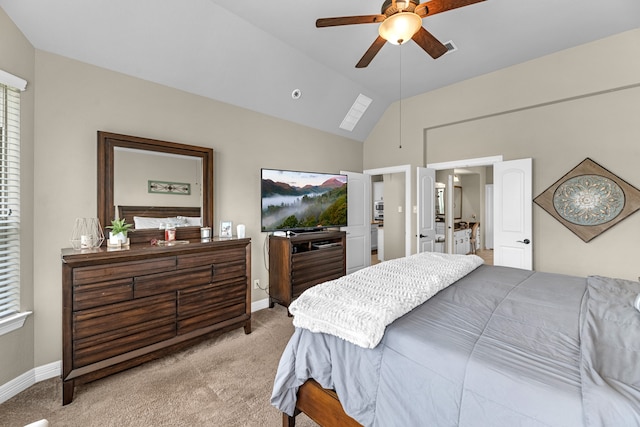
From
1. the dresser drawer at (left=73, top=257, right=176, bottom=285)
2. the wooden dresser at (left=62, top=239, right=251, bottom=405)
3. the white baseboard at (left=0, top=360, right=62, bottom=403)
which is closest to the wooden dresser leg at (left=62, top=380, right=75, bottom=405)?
the wooden dresser at (left=62, top=239, right=251, bottom=405)

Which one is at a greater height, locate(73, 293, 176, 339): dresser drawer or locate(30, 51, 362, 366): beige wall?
locate(30, 51, 362, 366): beige wall

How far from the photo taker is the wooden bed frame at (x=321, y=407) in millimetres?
1308

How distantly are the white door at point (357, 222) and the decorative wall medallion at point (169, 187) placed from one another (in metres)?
2.59

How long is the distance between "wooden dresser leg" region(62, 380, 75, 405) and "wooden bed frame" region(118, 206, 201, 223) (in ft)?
4.12

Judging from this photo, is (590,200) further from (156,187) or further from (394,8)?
(156,187)

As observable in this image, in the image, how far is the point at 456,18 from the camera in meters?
2.70

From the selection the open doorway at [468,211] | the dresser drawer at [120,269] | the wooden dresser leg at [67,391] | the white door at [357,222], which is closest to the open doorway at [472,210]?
the open doorway at [468,211]

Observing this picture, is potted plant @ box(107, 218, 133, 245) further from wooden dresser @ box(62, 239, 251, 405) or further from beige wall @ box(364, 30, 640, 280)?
beige wall @ box(364, 30, 640, 280)

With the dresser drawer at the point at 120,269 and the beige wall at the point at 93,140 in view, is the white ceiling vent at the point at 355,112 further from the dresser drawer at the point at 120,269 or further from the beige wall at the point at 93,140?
the dresser drawer at the point at 120,269

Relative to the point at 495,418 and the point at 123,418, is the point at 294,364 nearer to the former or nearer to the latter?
the point at 495,418

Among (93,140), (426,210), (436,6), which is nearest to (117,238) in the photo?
(93,140)

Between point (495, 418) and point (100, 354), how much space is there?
2.44 meters

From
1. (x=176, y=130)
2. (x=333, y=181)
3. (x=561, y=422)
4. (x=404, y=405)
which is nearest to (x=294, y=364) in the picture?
(x=404, y=405)

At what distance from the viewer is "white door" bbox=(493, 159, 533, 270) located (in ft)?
11.3
